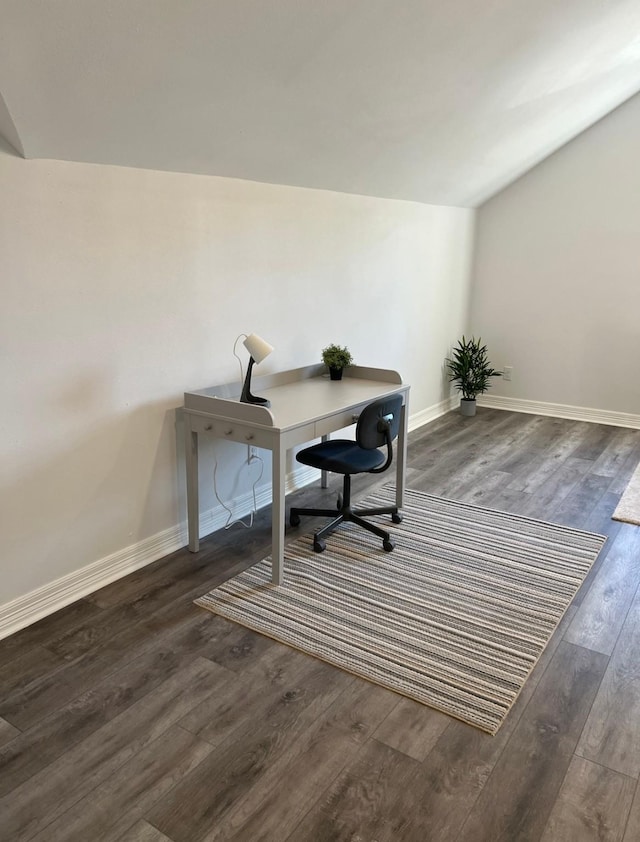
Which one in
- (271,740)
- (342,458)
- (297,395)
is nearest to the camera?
(271,740)

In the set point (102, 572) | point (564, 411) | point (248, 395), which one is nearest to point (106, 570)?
point (102, 572)

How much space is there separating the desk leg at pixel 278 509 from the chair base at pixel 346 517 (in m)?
0.34

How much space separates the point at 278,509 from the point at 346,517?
2.22ft

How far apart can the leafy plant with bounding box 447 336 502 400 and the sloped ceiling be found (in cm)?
187

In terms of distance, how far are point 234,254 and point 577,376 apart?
359 cm

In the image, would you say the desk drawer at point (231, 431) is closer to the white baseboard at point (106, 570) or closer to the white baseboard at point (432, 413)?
the white baseboard at point (106, 570)

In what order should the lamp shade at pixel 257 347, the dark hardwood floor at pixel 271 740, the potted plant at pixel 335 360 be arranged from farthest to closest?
the potted plant at pixel 335 360
the lamp shade at pixel 257 347
the dark hardwood floor at pixel 271 740

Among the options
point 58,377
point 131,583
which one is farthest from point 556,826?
point 58,377

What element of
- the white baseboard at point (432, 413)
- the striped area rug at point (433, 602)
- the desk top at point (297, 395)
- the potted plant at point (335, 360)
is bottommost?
the striped area rug at point (433, 602)

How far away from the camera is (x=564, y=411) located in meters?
5.57

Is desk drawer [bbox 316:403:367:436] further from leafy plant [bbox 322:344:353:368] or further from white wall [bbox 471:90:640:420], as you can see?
white wall [bbox 471:90:640:420]

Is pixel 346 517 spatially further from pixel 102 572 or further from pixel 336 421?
pixel 102 572

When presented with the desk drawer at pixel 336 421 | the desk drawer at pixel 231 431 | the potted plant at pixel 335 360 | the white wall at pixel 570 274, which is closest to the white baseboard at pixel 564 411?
the white wall at pixel 570 274

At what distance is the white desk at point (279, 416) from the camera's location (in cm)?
261
